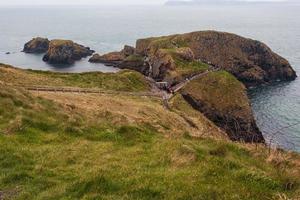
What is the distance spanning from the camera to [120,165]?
18172 mm

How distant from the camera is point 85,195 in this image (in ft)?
47.8

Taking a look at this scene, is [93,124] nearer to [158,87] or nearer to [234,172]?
[234,172]

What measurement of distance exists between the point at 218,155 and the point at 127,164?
14.9 feet

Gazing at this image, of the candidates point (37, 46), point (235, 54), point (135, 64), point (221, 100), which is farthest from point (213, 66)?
point (37, 46)

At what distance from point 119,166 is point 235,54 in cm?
11741

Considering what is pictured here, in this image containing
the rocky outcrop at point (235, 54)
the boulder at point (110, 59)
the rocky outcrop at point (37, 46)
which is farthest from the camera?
the rocky outcrop at point (37, 46)

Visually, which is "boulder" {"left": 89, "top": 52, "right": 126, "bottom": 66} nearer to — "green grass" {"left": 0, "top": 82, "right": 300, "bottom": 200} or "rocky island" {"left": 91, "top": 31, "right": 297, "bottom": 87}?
"rocky island" {"left": 91, "top": 31, "right": 297, "bottom": 87}

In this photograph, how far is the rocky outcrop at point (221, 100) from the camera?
81500mm

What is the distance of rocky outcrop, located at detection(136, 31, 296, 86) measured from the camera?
125m

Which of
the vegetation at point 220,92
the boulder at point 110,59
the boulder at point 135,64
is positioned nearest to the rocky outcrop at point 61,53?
the boulder at point 110,59

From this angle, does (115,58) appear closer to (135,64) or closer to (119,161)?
(135,64)

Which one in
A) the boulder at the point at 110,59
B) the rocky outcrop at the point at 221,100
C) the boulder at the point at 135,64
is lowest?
the boulder at the point at 110,59

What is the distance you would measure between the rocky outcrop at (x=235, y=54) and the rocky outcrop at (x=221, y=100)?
84.5 feet

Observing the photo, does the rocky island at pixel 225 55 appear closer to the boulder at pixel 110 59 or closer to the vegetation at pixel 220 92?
the boulder at pixel 110 59
